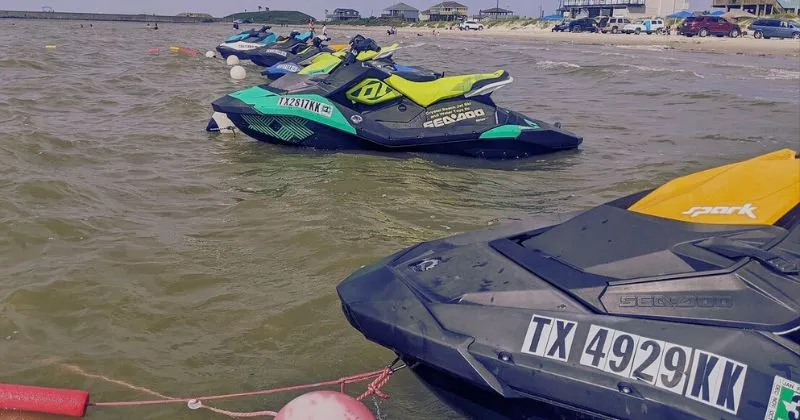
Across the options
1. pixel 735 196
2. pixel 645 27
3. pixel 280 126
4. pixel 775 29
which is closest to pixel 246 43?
pixel 280 126

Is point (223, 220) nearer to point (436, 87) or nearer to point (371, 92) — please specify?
point (371, 92)

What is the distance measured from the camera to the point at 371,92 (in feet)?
25.4

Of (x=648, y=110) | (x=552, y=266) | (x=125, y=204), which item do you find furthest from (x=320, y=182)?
(x=648, y=110)

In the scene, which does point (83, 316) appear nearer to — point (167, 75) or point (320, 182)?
point (320, 182)

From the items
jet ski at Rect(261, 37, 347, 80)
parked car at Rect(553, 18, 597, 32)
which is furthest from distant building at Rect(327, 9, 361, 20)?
jet ski at Rect(261, 37, 347, 80)

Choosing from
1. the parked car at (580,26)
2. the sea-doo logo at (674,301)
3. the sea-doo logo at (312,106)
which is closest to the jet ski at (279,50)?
the sea-doo logo at (312,106)

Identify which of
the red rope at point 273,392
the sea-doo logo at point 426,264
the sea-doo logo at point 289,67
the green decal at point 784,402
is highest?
the sea-doo logo at point 289,67

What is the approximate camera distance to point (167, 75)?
17891mm

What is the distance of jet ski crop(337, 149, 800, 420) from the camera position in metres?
2.02

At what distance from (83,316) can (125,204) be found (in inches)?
90.1

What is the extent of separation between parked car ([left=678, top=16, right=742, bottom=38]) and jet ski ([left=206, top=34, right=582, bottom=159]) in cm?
3822

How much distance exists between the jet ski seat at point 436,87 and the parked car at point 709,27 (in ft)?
126

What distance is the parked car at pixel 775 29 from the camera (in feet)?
120

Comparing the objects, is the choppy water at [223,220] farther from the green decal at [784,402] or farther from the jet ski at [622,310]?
the green decal at [784,402]
